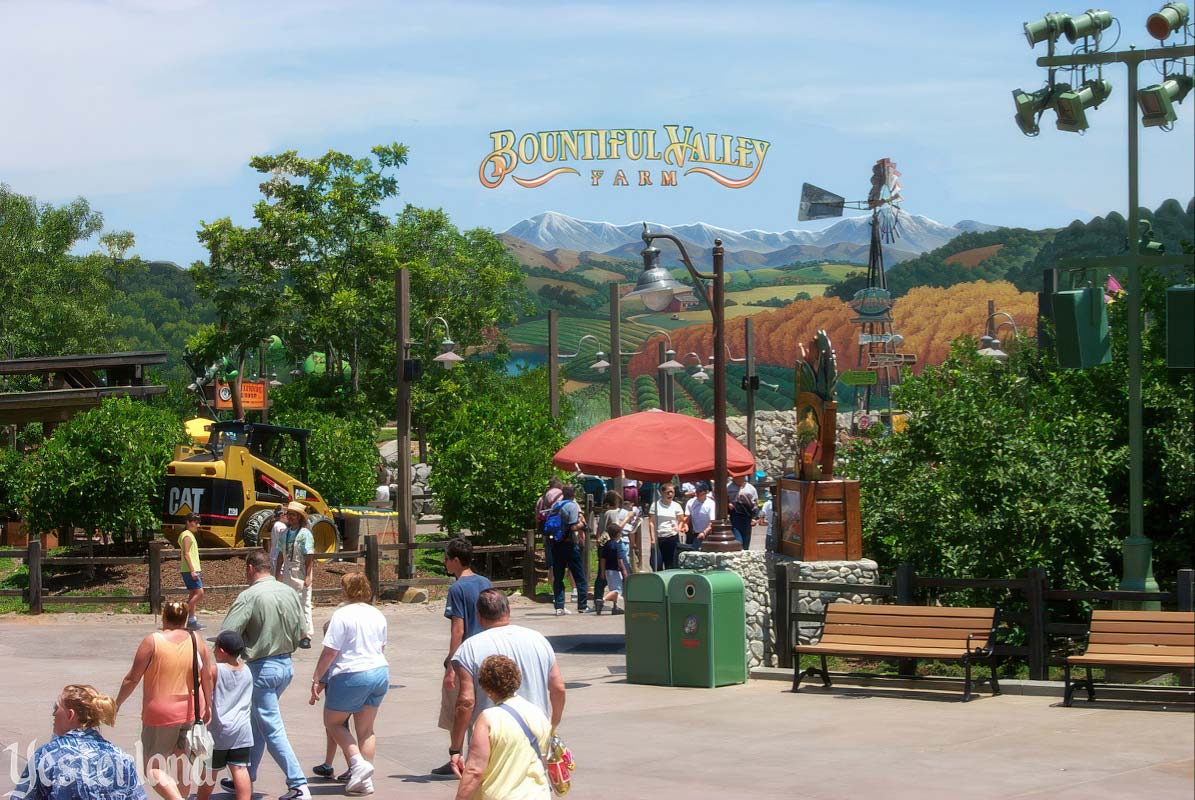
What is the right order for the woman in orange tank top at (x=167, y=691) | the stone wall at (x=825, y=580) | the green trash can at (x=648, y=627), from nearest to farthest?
the woman in orange tank top at (x=167, y=691), the green trash can at (x=648, y=627), the stone wall at (x=825, y=580)

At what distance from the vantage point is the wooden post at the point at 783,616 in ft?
45.8

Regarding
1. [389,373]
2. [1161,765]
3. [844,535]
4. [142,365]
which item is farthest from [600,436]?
[389,373]

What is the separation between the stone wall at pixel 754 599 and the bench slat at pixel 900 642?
116 centimetres

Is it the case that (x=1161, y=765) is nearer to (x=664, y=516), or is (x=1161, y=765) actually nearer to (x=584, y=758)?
(x=584, y=758)

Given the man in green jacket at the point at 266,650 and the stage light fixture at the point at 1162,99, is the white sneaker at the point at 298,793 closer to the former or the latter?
the man in green jacket at the point at 266,650

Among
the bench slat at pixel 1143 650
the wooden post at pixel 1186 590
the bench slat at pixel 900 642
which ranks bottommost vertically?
the bench slat at pixel 900 642

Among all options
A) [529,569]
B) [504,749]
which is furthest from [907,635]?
[529,569]

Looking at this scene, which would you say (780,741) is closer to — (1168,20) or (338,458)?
(1168,20)

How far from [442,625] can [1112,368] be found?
9.06 meters

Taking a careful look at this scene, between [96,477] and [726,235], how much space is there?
116 m

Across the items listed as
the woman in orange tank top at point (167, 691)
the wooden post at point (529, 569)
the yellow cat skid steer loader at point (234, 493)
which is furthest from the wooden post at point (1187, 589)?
the yellow cat skid steer loader at point (234, 493)

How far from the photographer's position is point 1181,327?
967 cm

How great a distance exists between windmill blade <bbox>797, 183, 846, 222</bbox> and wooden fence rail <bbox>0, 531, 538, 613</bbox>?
186ft

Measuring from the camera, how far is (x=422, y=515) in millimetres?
42469
